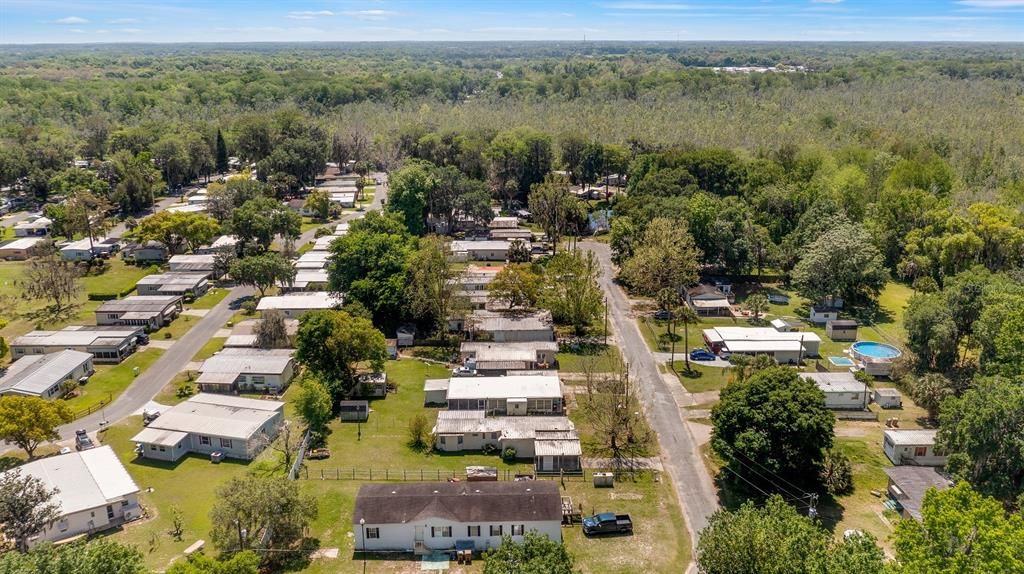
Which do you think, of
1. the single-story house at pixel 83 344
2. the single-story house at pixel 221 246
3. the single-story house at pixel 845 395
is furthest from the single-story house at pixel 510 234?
the single-story house at pixel 845 395

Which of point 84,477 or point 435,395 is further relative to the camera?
point 435,395

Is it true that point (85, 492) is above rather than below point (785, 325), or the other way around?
below

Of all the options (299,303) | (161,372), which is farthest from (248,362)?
(299,303)

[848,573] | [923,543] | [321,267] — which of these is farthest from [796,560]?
[321,267]

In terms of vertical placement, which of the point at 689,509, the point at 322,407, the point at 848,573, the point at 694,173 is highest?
the point at 694,173

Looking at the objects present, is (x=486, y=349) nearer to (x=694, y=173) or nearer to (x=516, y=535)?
(x=516, y=535)

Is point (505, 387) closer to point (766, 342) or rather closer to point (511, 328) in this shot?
point (511, 328)

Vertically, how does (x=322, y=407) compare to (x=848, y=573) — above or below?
below
